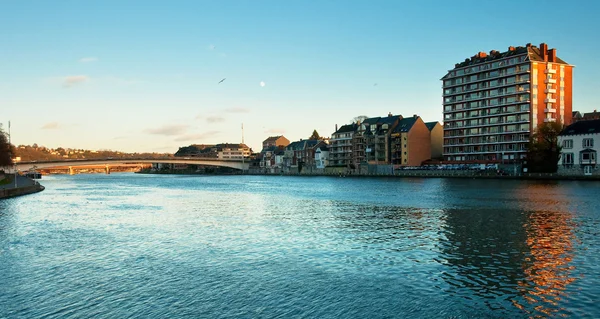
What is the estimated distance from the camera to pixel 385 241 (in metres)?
28.2

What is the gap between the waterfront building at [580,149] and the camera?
102 m

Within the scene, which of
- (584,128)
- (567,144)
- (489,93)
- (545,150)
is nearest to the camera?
(584,128)

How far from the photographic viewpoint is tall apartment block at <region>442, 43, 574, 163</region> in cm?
12925

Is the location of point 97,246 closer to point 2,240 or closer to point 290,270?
point 2,240

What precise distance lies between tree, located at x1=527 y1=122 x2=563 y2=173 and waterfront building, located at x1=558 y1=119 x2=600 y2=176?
2276mm

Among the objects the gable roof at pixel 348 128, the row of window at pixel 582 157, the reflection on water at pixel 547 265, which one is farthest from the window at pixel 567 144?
the gable roof at pixel 348 128

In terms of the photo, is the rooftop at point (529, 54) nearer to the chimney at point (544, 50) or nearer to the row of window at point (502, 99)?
the chimney at point (544, 50)

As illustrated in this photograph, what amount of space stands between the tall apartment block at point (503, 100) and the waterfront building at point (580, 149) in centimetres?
1988

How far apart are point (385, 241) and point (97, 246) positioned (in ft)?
54.8

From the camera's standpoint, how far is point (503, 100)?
135 metres

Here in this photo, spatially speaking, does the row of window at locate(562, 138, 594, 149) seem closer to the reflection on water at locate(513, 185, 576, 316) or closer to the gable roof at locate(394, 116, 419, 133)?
the gable roof at locate(394, 116, 419, 133)

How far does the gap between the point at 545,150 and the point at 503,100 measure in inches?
1060

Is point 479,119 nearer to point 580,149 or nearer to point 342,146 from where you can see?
point 580,149

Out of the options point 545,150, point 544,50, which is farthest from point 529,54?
point 545,150
